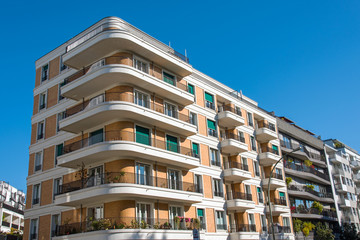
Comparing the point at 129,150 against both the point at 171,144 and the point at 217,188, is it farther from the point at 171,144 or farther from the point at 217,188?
the point at 217,188

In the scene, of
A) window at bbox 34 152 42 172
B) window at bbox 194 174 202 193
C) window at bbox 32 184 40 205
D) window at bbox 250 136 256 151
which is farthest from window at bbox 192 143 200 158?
window at bbox 32 184 40 205

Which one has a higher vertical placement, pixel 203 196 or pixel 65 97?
pixel 65 97

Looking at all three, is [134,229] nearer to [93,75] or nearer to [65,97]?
[93,75]

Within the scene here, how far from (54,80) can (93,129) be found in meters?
7.29

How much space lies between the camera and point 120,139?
2262 cm

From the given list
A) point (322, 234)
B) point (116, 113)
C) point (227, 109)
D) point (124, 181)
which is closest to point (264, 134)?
point (227, 109)

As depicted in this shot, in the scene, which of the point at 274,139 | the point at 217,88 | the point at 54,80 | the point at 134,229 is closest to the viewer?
the point at 134,229

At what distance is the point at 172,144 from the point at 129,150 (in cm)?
529

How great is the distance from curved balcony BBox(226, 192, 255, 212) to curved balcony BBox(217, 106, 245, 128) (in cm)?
646

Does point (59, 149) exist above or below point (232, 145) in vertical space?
below

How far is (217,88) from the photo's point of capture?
34.6 metres

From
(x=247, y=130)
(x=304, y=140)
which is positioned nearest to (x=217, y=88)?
(x=247, y=130)

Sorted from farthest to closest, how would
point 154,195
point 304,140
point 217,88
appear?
1. point 304,140
2. point 217,88
3. point 154,195

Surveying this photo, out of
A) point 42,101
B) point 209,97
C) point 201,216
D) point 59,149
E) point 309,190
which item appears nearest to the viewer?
point 59,149
